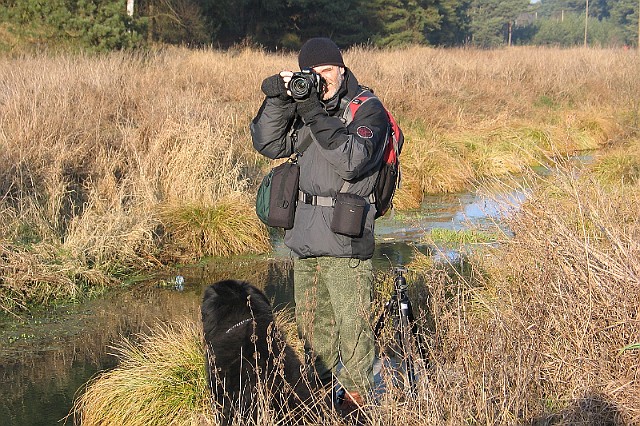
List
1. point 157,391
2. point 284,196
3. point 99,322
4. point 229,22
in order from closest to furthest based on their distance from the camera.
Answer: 1. point 284,196
2. point 157,391
3. point 99,322
4. point 229,22

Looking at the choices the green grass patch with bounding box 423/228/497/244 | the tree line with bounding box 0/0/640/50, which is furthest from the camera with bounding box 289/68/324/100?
the tree line with bounding box 0/0/640/50

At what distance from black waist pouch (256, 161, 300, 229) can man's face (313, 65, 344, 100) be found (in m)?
0.41

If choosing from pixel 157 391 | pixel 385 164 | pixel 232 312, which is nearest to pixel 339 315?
pixel 232 312

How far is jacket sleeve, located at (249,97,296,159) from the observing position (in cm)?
397

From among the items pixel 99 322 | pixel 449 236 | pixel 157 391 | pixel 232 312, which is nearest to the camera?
pixel 232 312

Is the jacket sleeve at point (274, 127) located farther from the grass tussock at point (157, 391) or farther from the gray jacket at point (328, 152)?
the grass tussock at point (157, 391)

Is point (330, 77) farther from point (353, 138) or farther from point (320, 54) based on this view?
point (353, 138)

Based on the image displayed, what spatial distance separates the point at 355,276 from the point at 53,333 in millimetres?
3451

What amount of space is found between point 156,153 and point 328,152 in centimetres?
617

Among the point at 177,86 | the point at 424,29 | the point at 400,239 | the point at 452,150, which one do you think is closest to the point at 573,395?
the point at 400,239

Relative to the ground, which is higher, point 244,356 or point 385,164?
point 385,164

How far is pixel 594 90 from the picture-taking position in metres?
20.6

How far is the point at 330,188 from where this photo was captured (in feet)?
12.9

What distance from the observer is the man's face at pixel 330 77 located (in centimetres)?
395
